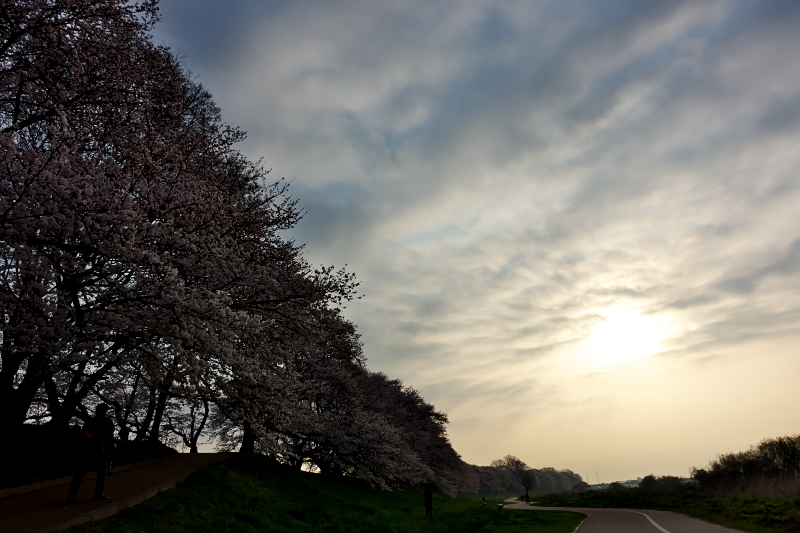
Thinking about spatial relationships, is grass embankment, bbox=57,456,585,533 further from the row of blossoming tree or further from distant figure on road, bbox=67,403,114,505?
the row of blossoming tree

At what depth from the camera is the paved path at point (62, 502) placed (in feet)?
28.4

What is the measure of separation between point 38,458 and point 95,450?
5311mm

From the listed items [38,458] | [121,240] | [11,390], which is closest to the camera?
[121,240]

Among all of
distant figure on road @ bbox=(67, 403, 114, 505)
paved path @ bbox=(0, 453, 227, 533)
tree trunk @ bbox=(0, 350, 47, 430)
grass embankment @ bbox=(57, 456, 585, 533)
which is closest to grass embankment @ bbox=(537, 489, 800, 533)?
grass embankment @ bbox=(57, 456, 585, 533)

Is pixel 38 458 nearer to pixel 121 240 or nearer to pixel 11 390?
pixel 11 390

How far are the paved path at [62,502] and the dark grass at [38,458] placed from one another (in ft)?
1.91

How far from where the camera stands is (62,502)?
10.5 metres

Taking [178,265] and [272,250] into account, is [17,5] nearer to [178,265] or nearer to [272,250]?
[178,265]

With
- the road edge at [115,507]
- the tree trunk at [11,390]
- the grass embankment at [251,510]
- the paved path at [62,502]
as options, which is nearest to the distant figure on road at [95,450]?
the paved path at [62,502]

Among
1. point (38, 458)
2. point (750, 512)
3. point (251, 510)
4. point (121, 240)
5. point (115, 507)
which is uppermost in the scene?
point (121, 240)

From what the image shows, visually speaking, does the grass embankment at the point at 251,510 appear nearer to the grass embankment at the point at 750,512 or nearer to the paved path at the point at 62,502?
the paved path at the point at 62,502

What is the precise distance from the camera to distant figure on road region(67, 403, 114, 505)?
408 inches

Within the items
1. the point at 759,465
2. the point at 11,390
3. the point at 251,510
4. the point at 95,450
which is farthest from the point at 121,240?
the point at 759,465

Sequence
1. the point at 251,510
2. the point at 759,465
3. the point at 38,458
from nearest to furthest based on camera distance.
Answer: the point at 38,458
the point at 251,510
the point at 759,465
